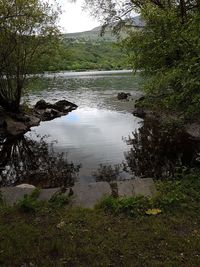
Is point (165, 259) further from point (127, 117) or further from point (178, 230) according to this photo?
point (127, 117)

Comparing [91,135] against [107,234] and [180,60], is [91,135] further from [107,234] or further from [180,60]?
[107,234]

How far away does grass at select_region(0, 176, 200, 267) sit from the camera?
729 cm

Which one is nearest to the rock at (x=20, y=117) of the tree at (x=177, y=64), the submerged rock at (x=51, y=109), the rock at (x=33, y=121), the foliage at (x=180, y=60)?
the rock at (x=33, y=121)

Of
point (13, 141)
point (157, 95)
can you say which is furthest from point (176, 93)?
point (13, 141)

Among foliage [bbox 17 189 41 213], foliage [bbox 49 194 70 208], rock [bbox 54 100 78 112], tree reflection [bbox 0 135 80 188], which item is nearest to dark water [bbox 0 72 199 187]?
tree reflection [bbox 0 135 80 188]

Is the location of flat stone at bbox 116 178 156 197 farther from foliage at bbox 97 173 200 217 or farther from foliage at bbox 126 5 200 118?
foliage at bbox 126 5 200 118

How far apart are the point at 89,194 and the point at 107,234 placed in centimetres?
279

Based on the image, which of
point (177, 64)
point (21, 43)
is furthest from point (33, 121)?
point (177, 64)

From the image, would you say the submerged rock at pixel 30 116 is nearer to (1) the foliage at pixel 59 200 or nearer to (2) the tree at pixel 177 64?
(2) the tree at pixel 177 64

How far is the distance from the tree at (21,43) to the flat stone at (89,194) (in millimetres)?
18324

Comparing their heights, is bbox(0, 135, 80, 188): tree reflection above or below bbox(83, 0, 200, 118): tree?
below

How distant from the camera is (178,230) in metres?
8.38

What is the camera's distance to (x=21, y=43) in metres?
28.3

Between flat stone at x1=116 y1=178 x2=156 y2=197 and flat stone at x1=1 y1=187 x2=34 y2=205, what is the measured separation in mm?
2841
